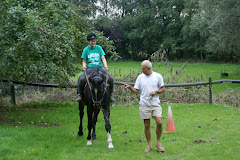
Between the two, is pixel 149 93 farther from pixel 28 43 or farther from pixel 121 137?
pixel 28 43

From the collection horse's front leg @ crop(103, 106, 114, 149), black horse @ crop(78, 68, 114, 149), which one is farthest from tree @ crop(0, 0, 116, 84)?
horse's front leg @ crop(103, 106, 114, 149)

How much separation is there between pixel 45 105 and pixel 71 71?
2810 millimetres

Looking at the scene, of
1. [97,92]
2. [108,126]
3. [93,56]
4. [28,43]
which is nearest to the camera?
[97,92]

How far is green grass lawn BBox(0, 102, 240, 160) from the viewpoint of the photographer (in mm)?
6492

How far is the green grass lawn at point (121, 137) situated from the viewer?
6.49m

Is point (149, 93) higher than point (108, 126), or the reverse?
point (149, 93)

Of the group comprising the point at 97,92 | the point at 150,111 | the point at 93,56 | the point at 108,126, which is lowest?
the point at 108,126

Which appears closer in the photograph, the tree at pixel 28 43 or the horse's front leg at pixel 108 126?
the horse's front leg at pixel 108 126

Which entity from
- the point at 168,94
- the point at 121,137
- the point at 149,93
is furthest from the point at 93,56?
the point at 168,94

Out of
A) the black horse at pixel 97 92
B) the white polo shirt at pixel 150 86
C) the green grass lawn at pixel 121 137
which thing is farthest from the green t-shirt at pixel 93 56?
the green grass lawn at pixel 121 137

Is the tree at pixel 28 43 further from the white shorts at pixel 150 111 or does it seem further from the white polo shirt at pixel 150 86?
the white shorts at pixel 150 111

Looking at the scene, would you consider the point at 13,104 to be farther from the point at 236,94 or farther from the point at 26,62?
the point at 236,94

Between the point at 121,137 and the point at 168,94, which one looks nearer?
the point at 121,137

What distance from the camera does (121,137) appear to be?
8.27m
